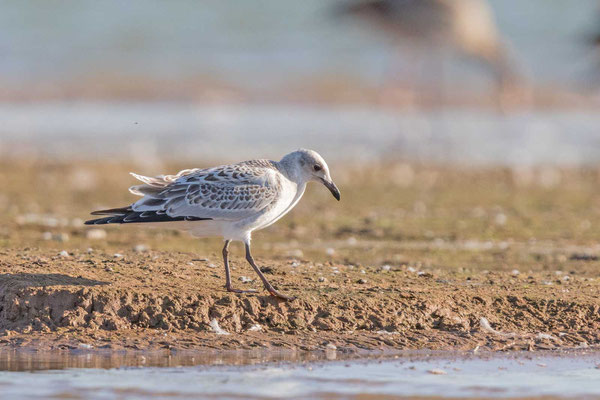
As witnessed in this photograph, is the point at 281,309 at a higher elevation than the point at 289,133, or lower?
lower

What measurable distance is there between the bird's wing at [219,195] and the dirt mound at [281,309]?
49 cm

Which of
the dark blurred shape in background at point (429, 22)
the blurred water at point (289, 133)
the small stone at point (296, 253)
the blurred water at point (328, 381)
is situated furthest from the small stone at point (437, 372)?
the dark blurred shape in background at point (429, 22)

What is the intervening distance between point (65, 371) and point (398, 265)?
378 centimetres

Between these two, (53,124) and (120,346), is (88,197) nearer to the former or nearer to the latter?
(120,346)

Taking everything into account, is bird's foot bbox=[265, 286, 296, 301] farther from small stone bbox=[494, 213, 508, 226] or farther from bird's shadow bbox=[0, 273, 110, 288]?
small stone bbox=[494, 213, 508, 226]

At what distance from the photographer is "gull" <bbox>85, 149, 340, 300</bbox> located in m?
7.53

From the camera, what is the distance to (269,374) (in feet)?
20.7

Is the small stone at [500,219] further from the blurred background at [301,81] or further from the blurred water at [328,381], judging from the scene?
the blurred background at [301,81]

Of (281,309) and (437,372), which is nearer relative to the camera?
(437,372)

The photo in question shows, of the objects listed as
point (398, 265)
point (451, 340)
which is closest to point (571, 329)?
point (451, 340)

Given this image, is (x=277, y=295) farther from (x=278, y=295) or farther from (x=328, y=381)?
(x=328, y=381)

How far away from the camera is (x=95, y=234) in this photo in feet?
34.6

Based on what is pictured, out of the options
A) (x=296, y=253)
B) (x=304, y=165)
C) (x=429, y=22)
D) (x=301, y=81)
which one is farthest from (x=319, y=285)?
(x=301, y=81)

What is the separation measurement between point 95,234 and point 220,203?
3.32 meters
